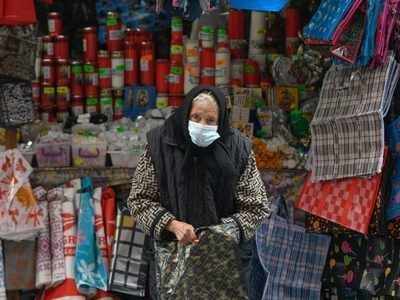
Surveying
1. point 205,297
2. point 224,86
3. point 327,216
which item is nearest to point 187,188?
point 205,297

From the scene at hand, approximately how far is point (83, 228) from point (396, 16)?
6.64 ft

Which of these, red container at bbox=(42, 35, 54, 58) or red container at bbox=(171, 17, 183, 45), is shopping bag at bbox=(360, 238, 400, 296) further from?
red container at bbox=(42, 35, 54, 58)

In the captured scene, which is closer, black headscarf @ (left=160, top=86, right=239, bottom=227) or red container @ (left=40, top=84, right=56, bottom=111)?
black headscarf @ (left=160, top=86, right=239, bottom=227)

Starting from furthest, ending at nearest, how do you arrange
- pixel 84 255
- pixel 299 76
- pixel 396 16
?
pixel 299 76 < pixel 84 255 < pixel 396 16

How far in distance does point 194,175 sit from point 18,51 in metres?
1.53

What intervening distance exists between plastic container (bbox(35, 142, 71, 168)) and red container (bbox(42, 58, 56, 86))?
0.63 m

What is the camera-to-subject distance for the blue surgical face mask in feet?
12.8

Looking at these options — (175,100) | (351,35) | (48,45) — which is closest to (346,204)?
(351,35)

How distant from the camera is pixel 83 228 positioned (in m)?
5.15

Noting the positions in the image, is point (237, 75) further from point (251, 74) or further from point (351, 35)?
point (351, 35)

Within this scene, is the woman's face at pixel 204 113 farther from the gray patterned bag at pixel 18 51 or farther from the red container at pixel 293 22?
the red container at pixel 293 22

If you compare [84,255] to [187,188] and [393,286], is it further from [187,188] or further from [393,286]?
[393,286]

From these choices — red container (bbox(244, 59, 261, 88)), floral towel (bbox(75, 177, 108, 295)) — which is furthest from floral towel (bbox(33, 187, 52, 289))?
red container (bbox(244, 59, 261, 88))

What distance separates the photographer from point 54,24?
19.4 ft
